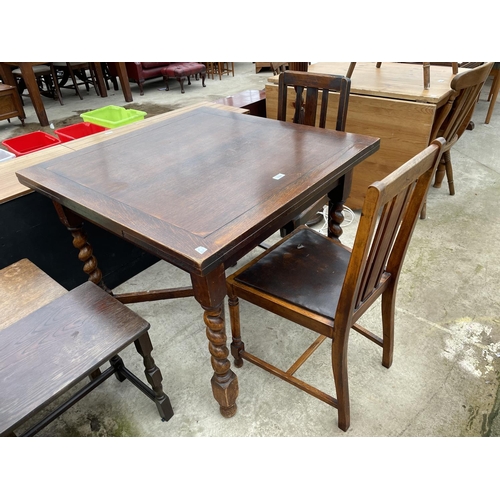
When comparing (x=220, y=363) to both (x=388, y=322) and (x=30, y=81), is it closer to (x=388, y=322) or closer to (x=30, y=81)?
(x=388, y=322)

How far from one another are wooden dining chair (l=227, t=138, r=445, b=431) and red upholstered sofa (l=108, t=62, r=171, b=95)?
6.00 metres

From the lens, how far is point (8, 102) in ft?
15.8

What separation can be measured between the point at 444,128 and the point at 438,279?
1.02m

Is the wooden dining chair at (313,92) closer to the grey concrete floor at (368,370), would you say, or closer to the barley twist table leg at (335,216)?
the barley twist table leg at (335,216)

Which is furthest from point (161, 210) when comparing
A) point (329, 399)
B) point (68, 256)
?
point (68, 256)

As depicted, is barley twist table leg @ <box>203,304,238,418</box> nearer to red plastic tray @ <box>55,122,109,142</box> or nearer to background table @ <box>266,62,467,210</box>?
background table @ <box>266,62,467,210</box>

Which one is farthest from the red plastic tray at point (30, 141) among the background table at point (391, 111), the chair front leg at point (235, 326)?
the chair front leg at point (235, 326)

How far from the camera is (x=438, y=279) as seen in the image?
216 centimetres

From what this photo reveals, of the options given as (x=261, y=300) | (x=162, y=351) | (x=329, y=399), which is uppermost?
(x=261, y=300)

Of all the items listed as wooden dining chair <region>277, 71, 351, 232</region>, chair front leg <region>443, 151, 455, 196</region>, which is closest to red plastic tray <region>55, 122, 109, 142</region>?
wooden dining chair <region>277, 71, 351, 232</region>

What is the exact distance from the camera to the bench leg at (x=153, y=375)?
4.34 ft

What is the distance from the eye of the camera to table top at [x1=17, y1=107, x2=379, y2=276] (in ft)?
3.51

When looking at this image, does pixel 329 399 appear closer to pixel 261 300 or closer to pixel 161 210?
pixel 261 300

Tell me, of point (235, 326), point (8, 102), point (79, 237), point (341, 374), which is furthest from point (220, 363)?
point (8, 102)
